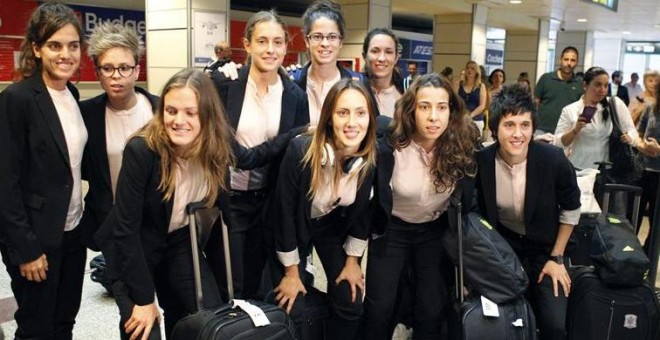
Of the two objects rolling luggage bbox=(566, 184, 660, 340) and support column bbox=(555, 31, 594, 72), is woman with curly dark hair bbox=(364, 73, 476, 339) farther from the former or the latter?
support column bbox=(555, 31, 594, 72)

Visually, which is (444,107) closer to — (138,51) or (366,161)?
(366,161)

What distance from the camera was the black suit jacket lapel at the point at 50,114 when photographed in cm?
209

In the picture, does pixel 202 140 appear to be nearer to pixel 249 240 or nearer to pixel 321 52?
pixel 249 240

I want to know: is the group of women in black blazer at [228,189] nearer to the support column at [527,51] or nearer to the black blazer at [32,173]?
the black blazer at [32,173]

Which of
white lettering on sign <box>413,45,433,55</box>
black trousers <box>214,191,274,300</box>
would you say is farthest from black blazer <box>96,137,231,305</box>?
white lettering on sign <box>413,45,433,55</box>

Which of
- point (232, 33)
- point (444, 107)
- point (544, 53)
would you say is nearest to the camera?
point (444, 107)

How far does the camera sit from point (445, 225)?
267 centimetres

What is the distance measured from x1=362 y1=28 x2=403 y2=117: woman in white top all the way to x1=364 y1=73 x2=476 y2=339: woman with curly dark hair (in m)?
0.47

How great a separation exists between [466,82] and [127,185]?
611cm

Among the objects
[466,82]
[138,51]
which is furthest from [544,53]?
[138,51]

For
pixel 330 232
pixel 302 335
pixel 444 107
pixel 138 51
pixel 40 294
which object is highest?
pixel 138 51

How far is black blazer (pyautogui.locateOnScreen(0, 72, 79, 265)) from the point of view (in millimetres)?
2023

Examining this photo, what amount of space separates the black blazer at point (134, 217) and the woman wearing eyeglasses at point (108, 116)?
0.19 metres

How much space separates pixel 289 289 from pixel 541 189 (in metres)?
1.29
